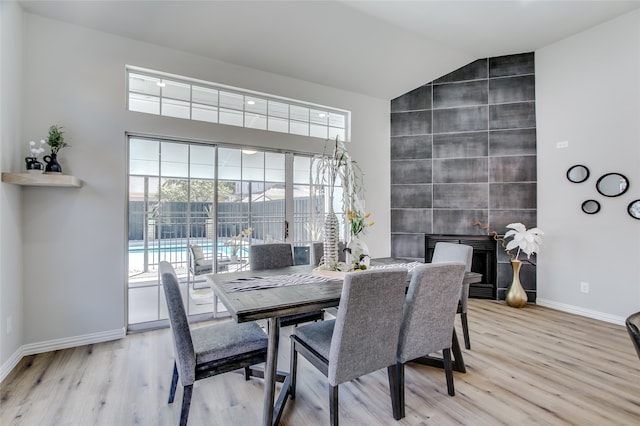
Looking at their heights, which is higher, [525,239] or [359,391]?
[525,239]

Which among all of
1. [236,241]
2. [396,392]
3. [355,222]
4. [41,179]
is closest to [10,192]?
[41,179]

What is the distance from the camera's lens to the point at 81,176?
2.82 meters

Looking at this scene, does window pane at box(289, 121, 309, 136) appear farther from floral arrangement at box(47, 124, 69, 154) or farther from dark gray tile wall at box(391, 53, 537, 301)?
floral arrangement at box(47, 124, 69, 154)

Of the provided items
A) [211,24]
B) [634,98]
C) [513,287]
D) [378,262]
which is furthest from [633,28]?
[211,24]

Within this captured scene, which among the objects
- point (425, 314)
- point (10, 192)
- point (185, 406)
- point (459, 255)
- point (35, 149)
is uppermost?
point (35, 149)

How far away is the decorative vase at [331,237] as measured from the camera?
2.45m

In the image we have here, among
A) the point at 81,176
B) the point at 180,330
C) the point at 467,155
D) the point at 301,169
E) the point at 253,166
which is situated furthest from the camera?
the point at 467,155

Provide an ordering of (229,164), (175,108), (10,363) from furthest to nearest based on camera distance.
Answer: (229,164)
(175,108)
(10,363)

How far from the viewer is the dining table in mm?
1636

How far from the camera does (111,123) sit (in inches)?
116

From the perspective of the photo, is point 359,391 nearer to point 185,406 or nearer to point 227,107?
point 185,406

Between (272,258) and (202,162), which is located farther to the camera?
(202,162)

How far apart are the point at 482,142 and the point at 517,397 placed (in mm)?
3493

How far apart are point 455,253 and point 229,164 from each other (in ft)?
8.89
